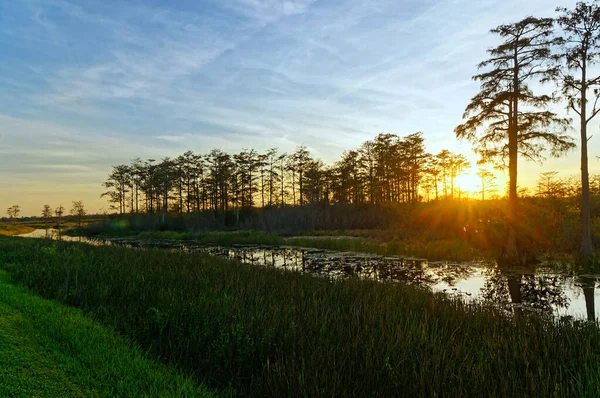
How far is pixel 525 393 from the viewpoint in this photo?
331cm

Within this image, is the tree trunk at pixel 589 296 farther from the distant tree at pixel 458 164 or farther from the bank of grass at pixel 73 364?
the distant tree at pixel 458 164

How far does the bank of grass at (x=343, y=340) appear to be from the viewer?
3.71 metres

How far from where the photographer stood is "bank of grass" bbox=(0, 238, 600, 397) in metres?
3.71

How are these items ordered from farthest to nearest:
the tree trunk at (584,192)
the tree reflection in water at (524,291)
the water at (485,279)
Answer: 1. the tree trunk at (584,192)
2. the water at (485,279)
3. the tree reflection in water at (524,291)

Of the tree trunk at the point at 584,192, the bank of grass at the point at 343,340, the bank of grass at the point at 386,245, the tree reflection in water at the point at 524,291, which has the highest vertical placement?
the tree trunk at the point at 584,192

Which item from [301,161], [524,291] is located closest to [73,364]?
[524,291]

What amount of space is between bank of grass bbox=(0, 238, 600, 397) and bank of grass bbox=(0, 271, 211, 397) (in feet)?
1.93

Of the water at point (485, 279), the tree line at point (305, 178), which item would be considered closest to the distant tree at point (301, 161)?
the tree line at point (305, 178)

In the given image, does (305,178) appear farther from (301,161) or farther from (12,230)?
(12,230)

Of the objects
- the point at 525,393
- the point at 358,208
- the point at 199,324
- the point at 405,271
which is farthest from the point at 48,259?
the point at 358,208

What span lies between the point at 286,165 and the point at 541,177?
3179 cm

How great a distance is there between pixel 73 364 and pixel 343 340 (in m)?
3.35

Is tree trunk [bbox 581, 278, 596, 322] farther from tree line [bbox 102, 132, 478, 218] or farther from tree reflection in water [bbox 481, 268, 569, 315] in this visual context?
tree line [bbox 102, 132, 478, 218]

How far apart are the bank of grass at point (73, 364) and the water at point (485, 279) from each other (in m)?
6.42
